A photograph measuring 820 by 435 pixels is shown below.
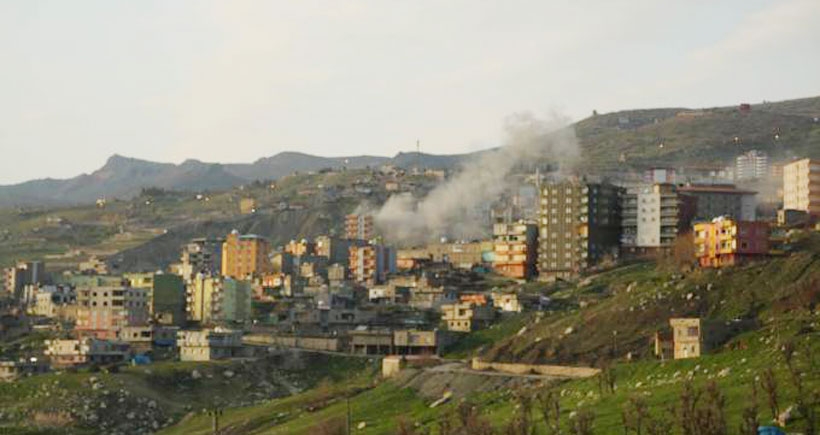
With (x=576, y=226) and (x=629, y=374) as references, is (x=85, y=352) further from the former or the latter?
(x=629, y=374)

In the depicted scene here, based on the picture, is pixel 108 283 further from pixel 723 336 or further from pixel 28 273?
pixel 723 336

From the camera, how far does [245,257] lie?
610 feet

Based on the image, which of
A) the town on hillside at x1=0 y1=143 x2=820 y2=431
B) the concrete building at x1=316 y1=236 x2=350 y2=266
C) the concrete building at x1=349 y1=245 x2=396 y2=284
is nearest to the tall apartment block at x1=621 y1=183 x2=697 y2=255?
the town on hillside at x1=0 y1=143 x2=820 y2=431

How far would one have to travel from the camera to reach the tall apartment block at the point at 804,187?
6122 inches

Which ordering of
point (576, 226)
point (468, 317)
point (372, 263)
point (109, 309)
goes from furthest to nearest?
1. point (372, 263)
2. point (576, 226)
3. point (109, 309)
4. point (468, 317)

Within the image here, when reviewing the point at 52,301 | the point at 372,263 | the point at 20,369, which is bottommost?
the point at 20,369

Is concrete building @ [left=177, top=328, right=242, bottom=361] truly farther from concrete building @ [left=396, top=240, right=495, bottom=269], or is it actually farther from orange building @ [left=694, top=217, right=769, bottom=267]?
concrete building @ [left=396, top=240, right=495, bottom=269]

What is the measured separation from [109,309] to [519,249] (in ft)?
132

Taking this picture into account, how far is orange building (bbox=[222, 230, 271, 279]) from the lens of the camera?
184 meters

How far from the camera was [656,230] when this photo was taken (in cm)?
14988

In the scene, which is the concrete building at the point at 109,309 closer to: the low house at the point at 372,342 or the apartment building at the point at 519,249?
the low house at the point at 372,342

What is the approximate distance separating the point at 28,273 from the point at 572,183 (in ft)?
220

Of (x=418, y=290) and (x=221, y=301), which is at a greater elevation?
(x=418, y=290)

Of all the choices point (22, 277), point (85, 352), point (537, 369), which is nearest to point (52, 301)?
point (22, 277)
